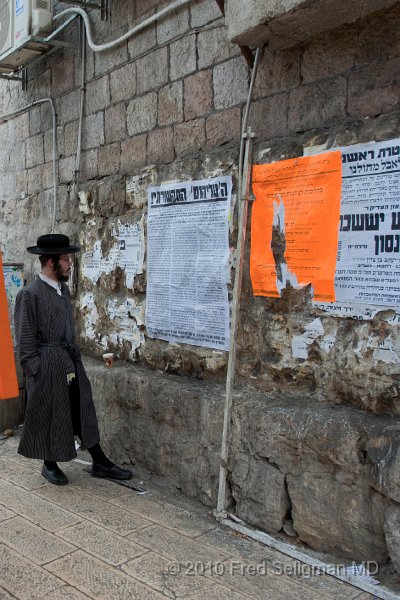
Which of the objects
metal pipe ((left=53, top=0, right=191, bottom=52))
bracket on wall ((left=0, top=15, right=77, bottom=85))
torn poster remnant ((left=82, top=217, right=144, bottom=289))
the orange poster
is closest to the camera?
the orange poster

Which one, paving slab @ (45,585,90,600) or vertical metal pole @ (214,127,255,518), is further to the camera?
vertical metal pole @ (214,127,255,518)

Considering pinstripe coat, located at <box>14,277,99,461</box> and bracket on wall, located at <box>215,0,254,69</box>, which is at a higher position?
bracket on wall, located at <box>215,0,254,69</box>

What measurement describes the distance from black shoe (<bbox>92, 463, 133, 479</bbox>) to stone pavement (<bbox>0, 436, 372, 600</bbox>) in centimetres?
15

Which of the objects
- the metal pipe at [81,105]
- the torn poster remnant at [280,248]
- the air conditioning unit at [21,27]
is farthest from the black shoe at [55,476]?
the air conditioning unit at [21,27]

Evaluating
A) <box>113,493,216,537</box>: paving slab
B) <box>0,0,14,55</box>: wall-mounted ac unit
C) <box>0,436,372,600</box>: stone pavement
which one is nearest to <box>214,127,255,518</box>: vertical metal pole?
<box>113,493,216,537</box>: paving slab

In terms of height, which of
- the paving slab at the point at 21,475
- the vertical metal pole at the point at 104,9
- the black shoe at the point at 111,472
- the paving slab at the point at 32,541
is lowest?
the paving slab at the point at 21,475

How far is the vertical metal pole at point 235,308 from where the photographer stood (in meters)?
3.40

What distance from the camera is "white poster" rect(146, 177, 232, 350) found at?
3676 millimetres

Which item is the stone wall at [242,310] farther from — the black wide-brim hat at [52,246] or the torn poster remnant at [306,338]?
the black wide-brim hat at [52,246]

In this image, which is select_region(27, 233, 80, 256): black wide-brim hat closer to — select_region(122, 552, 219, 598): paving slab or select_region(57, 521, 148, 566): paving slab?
select_region(57, 521, 148, 566): paving slab

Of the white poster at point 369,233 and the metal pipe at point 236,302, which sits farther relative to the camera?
the metal pipe at point 236,302

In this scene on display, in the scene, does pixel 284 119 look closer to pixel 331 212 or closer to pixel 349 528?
pixel 331 212

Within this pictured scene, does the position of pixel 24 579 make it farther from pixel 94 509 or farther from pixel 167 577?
pixel 94 509

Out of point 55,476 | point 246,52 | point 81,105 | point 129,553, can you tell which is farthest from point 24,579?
point 81,105
